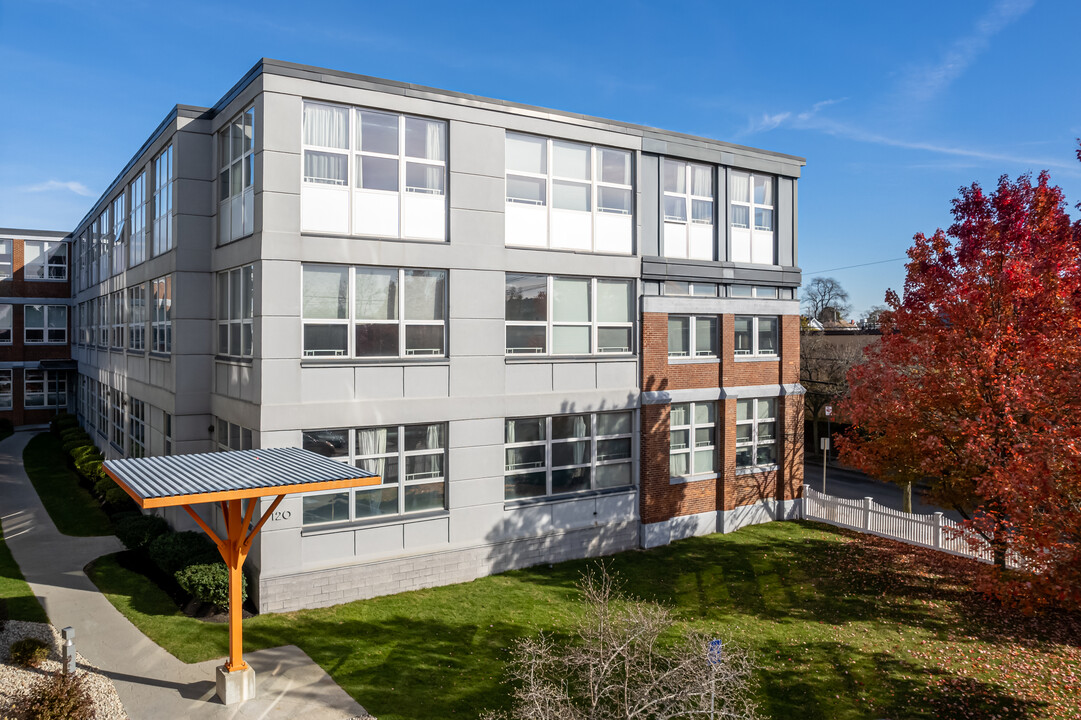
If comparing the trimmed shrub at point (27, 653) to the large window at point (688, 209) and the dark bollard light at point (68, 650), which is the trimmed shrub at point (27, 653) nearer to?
the dark bollard light at point (68, 650)

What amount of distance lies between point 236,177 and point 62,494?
14636 mm

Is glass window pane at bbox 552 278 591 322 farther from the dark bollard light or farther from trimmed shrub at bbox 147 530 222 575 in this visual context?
the dark bollard light

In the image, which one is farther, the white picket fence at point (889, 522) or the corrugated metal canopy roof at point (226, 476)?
the white picket fence at point (889, 522)

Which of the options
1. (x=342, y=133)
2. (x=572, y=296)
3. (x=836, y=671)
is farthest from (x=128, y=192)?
(x=836, y=671)

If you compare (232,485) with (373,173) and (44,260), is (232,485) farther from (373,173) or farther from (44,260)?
(44,260)

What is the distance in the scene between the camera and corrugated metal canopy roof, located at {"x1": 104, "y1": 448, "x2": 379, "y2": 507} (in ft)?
31.1

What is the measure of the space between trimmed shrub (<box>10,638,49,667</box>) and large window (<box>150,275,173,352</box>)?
7.50 meters

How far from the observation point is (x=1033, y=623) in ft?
46.0

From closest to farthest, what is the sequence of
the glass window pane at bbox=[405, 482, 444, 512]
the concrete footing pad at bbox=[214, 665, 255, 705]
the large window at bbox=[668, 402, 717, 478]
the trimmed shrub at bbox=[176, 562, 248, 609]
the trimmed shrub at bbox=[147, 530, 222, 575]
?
the concrete footing pad at bbox=[214, 665, 255, 705]
the trimmed shrub at bbox=[176, 562, 248, 609]
the trimmed shrub at bbox=[147, 530, 222, 575]
the glass window pane at bbox=[405, 482, 444, 512]
the large window at bbox=[668, 402, 717, 478]

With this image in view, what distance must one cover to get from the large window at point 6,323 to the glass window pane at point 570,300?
37.9 metres

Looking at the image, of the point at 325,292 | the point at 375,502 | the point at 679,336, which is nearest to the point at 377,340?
the point at 325,292

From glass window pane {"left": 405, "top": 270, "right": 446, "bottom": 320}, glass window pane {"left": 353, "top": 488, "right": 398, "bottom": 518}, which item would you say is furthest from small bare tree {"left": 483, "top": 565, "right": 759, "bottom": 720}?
glass window pane {"left": 405, "top": 270, "right": 446, "bottom": 320}

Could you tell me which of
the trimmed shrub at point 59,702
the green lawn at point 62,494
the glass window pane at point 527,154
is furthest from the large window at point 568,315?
the green lawn at point 62,494

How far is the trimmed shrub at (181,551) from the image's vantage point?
13.8 m
